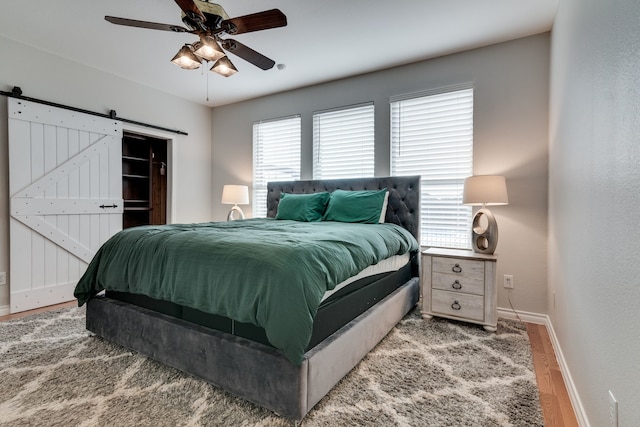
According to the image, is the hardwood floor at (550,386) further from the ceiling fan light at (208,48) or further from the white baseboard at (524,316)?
the ceiling fan light at (208,48)

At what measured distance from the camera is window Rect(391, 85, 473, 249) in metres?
3.16

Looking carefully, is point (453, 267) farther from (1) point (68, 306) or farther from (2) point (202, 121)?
(2) point (202, 121)

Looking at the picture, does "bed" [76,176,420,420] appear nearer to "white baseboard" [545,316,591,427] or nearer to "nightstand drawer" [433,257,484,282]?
"nightstand drawer" [433,257,484,282]

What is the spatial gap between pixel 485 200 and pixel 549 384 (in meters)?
1.38

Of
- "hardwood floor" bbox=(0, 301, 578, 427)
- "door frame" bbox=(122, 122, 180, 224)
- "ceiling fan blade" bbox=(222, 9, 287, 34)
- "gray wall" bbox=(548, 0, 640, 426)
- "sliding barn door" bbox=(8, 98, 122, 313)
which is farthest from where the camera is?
→ "door frame" bbox=(122, 122, 180, 224)

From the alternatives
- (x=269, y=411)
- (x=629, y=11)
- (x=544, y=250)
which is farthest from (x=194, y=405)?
(x=544, y=250)

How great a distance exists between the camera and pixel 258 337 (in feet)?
5.19

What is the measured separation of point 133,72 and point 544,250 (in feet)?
16.1

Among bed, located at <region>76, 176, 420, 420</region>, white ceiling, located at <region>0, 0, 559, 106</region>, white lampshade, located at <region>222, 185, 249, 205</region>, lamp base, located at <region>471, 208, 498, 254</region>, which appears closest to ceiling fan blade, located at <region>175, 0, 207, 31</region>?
white ceiling, located at <region>0, 0, 559, 106</region>

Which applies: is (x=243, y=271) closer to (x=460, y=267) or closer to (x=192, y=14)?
(x=192, y=14)

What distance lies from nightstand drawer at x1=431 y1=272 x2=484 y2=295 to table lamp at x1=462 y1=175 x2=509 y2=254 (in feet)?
1.05

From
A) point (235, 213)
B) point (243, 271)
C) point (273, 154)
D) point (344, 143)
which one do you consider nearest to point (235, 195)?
point (235, 213)

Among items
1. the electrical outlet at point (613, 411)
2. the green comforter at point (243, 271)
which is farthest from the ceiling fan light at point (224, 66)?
the electrical outlet at point (613, 411)

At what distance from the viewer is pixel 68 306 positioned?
3.23 m
